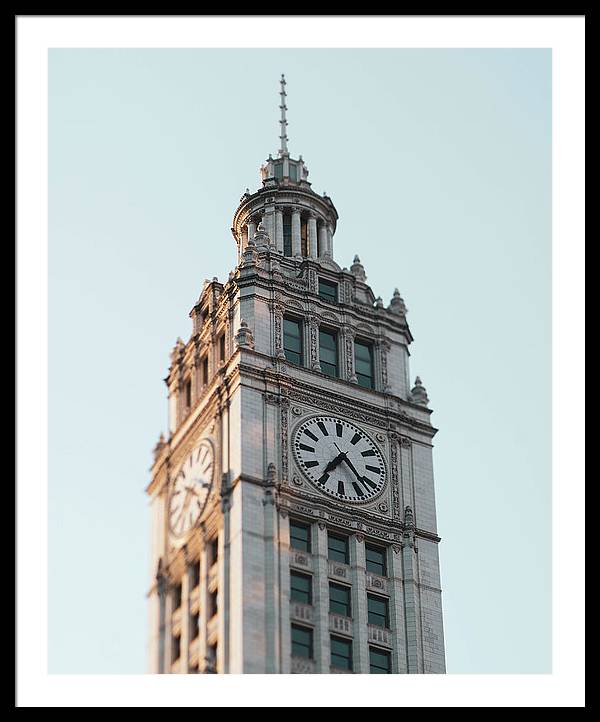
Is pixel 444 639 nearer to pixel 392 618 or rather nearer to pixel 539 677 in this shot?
pixel 392 618

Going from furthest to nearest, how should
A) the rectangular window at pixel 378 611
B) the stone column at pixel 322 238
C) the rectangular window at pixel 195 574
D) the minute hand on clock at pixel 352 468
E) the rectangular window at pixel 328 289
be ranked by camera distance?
the stone column at pixel 322 238 → the rectangular window at pixel 328 289 → the minute hand on clock at pixel 352 468 → the rectangular window at pixel 195 574 → the rectangular window at pixel 378 611

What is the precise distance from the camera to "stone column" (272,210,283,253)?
356 feet

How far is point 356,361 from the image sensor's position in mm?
103250

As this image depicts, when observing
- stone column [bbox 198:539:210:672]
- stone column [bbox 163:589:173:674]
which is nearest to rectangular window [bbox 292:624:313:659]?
stone column [bbox 198:539:210:672]

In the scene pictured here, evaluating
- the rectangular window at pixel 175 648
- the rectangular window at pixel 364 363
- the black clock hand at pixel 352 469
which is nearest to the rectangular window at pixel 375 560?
the black clock hand at pixel 352 469

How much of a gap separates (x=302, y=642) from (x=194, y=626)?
19.7ft

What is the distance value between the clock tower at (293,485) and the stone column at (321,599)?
0.28 feet

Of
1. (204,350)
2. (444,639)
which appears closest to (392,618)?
(444,639)

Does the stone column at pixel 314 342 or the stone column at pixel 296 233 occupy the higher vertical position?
the stone column at pixel 296 233

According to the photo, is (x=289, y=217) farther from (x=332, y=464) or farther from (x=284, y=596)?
(x=284, y=596)

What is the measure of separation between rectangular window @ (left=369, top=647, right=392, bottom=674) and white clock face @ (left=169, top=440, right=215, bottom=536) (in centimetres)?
1114

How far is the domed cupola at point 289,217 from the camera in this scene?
109m

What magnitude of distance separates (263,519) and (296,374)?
10.1 metres

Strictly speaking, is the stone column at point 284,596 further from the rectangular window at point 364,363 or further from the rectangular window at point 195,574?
the rectangular window at point 364,363
